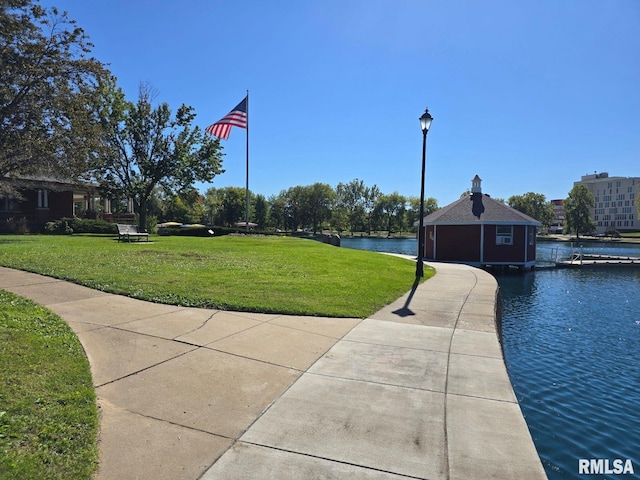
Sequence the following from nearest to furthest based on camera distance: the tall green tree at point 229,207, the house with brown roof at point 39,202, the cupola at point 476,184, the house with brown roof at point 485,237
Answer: the house with brown roof at point 485,237 → the house with brown roof at point 39,202 → the cupola at point 476,184 → the tall green tree at point 229,207

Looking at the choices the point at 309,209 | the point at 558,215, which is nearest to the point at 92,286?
the point at 309,209

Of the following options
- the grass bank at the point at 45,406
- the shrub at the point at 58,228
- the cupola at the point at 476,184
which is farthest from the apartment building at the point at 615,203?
the grass bank at the point at 45,406

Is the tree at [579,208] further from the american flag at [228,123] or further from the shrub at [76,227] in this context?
the shrub at [76,227]

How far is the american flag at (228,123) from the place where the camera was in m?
28.8

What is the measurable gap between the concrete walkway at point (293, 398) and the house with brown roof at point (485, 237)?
23053 millimetres

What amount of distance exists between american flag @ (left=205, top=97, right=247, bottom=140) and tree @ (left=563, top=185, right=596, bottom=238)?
313 feet

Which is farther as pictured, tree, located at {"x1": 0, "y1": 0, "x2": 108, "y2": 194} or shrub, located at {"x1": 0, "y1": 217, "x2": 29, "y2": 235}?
shrub, located at {"x1": 0, "y1": 217, "x2": 29, "y2": 235}

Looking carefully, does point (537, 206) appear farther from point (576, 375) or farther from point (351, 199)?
point (576, 375)

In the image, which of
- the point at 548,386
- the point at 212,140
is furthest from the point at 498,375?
the point at 212,140

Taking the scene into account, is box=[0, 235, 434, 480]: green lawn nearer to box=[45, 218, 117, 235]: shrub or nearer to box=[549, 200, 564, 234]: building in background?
box=[45, 218, 117, 235]: shrub

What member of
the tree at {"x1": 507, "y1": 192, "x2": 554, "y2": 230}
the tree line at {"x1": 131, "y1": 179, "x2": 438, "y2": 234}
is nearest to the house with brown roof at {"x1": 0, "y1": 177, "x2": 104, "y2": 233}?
the tree line at {"x1": 131, "y1": 179, "x2": 438, "y2": 234}

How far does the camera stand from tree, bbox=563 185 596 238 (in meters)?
98.2

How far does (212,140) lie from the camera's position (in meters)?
37.0

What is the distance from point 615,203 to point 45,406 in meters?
166
